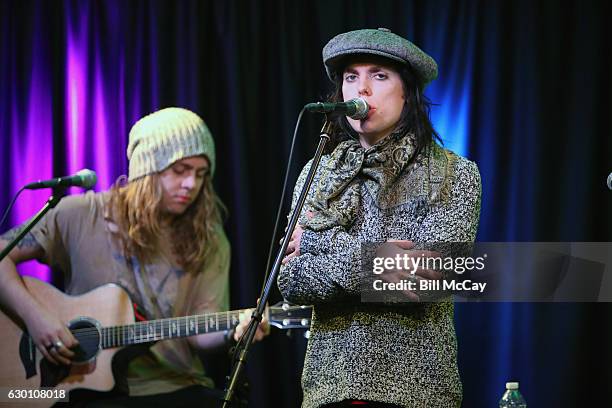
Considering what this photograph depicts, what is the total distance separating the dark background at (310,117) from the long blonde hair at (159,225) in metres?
0.09

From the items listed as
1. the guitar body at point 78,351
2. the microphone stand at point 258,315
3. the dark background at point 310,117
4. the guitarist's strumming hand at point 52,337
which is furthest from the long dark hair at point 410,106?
the guitarist's strumming hand at point 52,337

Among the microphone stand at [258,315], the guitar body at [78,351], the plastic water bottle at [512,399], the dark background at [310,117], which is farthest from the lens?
the guitar body at [78,351]

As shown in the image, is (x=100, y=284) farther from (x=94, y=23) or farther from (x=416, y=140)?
(x=416, y=140)

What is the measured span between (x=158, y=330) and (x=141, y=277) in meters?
0.25

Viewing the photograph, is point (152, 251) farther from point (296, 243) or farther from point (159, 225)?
point (296, 243)

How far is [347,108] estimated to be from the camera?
2572mm

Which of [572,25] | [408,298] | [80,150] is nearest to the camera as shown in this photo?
[408,298]

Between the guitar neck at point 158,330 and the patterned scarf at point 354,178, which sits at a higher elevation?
the patterned scarf at point 354,178

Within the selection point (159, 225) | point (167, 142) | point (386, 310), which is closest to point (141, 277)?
point (159, 225)

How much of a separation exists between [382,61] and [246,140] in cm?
149

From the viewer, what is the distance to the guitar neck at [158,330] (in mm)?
3945

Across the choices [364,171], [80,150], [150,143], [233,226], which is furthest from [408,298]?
[80,150]

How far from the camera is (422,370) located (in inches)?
95.9

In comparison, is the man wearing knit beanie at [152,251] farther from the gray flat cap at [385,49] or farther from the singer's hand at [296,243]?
the gray flat cap at [385,49]
